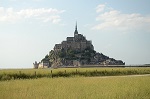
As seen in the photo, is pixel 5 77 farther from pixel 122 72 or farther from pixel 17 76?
pixel 122 72

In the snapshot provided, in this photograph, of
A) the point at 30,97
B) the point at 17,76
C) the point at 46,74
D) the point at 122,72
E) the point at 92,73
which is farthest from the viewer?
the point at 122,72

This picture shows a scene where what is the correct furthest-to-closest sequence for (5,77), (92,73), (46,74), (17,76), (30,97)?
(92,73) < (46,74) < (17,76) < (5,77) < (30,97)

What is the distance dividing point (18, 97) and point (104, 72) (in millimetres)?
35632

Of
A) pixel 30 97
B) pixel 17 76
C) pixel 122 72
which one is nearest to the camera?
pixel 30 97

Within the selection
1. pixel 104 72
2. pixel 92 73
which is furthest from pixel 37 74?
pixel 104 72

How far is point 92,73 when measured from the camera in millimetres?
47375

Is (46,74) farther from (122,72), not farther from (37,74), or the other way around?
(122,72)

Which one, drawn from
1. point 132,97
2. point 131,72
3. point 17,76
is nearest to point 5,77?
point 17,76

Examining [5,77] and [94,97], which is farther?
[5,77]

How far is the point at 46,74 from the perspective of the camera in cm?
4091

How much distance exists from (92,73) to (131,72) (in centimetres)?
1034

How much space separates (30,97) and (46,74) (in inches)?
1035

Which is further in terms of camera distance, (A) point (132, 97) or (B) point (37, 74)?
(B) point (37, 74)

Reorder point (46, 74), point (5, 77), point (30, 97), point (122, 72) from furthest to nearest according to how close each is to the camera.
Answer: point (122, 72) → point (46, 74) → point (5, 77) → point (30, 97)
